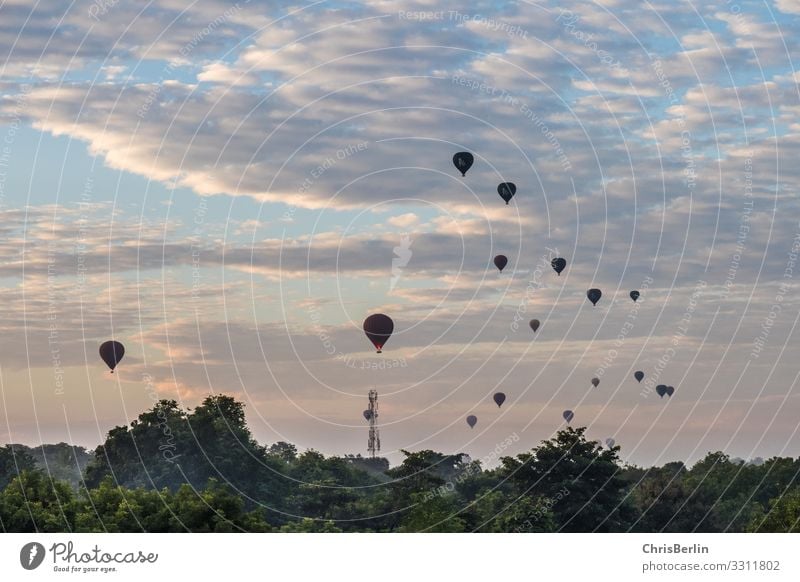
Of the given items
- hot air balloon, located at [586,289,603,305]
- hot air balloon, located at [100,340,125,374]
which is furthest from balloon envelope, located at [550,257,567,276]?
hot air balloon, located at [100,340,125,374]

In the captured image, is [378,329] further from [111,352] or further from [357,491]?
[357,491]

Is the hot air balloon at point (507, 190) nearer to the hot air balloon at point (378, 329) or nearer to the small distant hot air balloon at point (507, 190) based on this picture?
the small distant hot air balloon at point (507, 190)

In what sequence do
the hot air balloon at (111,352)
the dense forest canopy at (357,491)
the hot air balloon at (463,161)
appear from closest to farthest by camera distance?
1. the dense forest canopy at (357,491)
2. the hot air balloon at (111,352)
3. the hot air balloon at (463,161)

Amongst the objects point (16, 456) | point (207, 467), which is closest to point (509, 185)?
point (207, 467)

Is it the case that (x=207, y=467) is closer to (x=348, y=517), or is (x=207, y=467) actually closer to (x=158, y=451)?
(x=158, y=451)

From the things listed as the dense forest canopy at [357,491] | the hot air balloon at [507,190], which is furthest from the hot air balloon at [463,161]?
the dense forest canopy at [357,491]

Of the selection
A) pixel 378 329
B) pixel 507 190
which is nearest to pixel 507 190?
pixel 507 190
